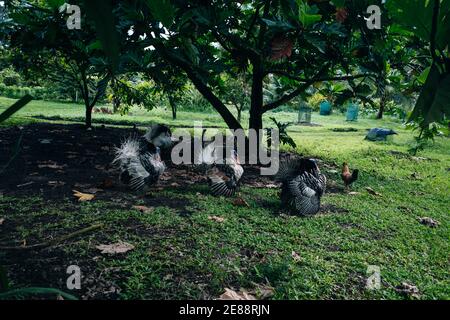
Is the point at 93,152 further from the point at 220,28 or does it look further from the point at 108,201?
the point at 220,28

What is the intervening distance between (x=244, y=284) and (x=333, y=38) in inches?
82.2

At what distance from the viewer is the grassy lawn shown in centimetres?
165

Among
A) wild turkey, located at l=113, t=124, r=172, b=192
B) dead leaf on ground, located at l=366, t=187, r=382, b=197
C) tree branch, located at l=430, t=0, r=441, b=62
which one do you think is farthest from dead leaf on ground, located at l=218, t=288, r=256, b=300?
dead leaf on ground, located at l=366, t=187, r=382, b=197

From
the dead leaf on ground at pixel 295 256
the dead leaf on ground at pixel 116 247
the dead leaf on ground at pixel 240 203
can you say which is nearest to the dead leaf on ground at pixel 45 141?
the dead leaf on ground at pixel 240 203

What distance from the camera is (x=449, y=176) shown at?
502 centimetres

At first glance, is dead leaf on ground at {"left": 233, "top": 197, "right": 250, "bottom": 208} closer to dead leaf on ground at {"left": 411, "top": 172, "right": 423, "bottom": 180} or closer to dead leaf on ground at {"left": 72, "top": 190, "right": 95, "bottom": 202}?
dead leaf on ground at {"left": 72, "top": 190, "right": 95, "bottom": 202}

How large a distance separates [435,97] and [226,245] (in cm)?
166

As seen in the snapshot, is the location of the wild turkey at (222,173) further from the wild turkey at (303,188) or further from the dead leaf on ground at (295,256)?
the dead leaf on ground at (295,256)

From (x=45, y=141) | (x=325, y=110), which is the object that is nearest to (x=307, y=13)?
(x=45, y=141)

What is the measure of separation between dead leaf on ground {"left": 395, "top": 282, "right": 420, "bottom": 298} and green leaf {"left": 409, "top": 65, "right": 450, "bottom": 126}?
1.48m

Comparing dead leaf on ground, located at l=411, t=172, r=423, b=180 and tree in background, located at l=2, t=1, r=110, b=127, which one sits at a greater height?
tree in background, located at l=2, t=1, r=110, b=127

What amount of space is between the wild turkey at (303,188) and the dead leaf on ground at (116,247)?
1394 millimetres

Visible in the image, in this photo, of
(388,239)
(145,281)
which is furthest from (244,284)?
(388,239)

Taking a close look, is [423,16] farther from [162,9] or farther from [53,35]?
[53,35]
